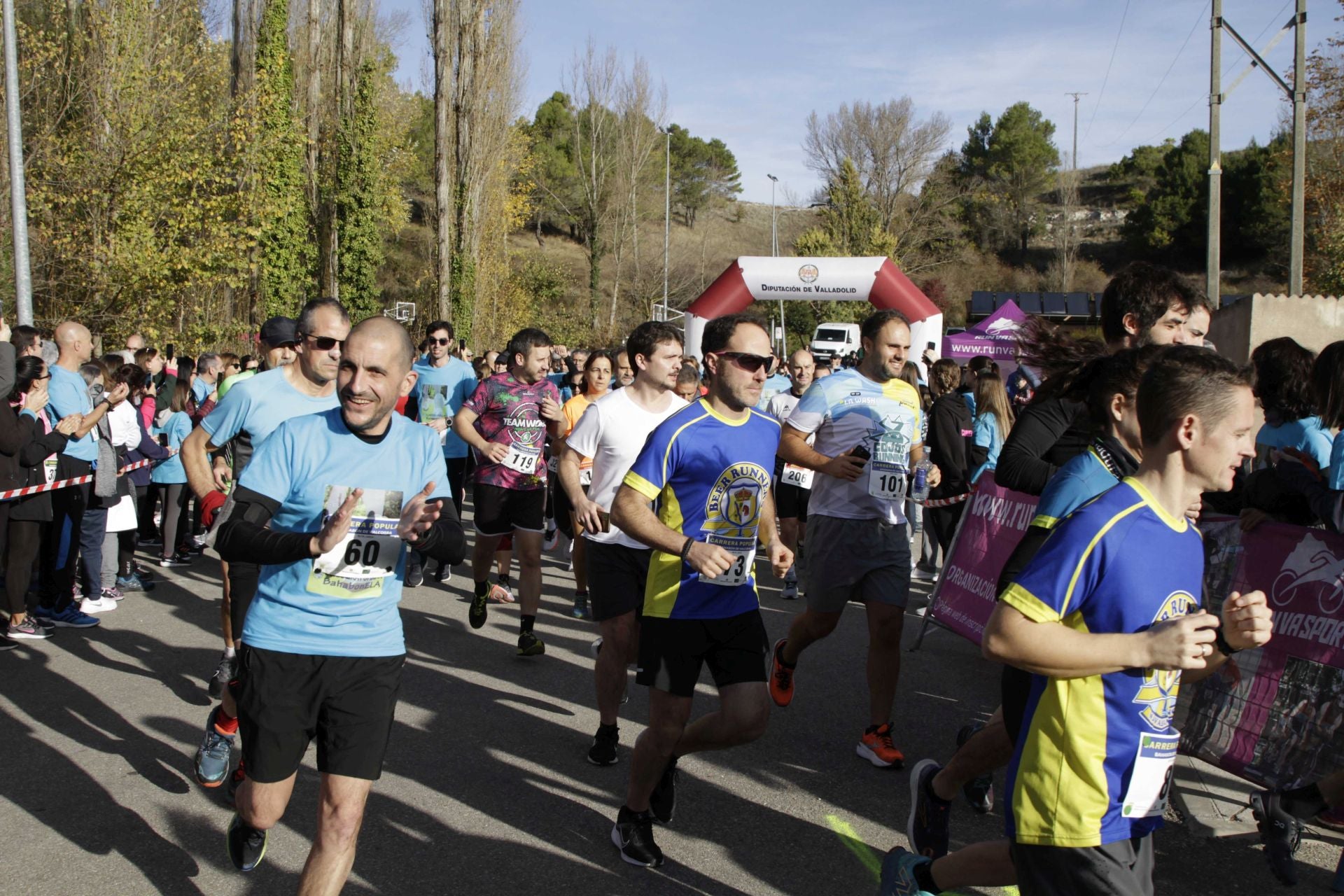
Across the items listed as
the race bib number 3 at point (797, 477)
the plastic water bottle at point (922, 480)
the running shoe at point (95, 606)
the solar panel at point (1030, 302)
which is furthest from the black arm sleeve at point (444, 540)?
the solar panel at point (1030, 302)

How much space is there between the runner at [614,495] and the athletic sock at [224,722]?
1607mm

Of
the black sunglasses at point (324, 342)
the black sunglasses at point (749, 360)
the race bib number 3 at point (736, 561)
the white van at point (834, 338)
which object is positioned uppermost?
the white van at point (834, 338)

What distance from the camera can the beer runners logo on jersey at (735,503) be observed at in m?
4.04

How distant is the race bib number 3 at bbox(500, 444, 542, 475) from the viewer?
7.19m

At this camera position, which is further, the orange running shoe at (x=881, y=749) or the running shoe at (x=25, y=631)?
the running shoe at (x=25, y=631)

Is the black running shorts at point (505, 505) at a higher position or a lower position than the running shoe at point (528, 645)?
higher

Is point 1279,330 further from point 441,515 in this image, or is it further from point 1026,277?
point 1026,277

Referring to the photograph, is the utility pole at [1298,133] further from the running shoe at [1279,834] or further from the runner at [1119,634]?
the runner at [1119,634]

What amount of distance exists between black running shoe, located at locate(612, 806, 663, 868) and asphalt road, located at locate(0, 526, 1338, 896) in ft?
0.16

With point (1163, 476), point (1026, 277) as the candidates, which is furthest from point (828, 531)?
point (1026, 277)

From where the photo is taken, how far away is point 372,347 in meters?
3.21

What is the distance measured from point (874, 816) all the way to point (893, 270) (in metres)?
16.5

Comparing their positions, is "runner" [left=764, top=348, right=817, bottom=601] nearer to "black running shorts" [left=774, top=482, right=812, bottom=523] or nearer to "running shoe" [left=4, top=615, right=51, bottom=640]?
"black running shorts" [left=774, top=482, right=812, bottom=523]

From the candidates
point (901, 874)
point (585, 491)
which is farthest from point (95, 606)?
point (901, 874)
